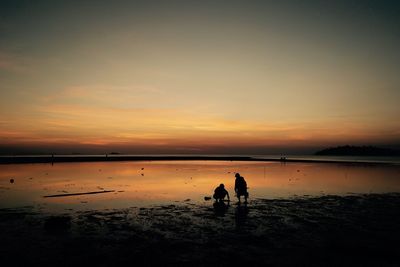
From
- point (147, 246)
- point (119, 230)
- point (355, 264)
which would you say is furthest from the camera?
point (119, 230)

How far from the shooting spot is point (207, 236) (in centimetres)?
1354

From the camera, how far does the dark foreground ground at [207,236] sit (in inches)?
425

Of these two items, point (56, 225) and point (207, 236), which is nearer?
point (207, 236)

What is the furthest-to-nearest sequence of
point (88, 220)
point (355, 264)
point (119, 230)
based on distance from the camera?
1. point (88, 220)
2. point (119, 230)
3. point (355, 264)

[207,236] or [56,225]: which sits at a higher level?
[56,225]

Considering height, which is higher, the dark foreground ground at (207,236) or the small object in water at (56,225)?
the small object in water at (56,225)

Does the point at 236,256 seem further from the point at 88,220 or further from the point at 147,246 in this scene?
the point at 88,220

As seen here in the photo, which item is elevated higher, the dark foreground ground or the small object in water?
the small object in water

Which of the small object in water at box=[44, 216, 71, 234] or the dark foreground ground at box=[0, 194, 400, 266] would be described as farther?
the small object in water at box=[44, 216, 71, 234]

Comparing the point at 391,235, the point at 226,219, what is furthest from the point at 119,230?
the point at 391,235

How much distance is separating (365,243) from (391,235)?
6.52 feet

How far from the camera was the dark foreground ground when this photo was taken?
425 inches

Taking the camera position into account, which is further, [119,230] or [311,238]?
[119,230]

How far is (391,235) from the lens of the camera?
13.5 meters
